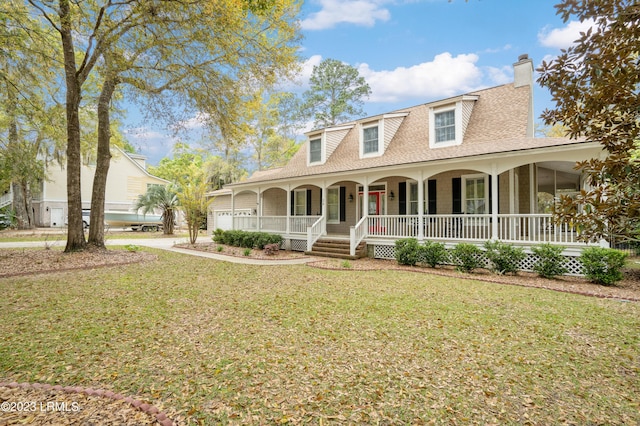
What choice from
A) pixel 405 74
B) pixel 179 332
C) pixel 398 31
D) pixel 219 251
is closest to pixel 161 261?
pixel 219 251

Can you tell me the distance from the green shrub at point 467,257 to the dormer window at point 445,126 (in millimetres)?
4634

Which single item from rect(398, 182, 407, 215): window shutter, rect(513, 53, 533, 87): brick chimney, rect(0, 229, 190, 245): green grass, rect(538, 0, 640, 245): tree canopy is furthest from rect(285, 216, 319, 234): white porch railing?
rect(538, 0, 640, 245): tree canopy

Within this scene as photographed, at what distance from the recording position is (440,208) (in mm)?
12883

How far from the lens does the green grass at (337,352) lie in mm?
2936

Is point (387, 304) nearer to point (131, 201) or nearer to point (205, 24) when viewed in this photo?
point (205, 24)

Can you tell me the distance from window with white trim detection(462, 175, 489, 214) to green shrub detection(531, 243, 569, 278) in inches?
117

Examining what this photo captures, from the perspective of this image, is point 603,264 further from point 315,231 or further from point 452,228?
point 315,231

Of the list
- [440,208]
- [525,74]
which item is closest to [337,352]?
[440,208]

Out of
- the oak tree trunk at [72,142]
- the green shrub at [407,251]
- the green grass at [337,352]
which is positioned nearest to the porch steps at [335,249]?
the green shrub at [407,251]

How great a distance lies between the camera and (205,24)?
9766mm

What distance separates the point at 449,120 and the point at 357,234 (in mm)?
5712

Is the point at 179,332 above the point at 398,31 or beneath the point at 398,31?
beneath

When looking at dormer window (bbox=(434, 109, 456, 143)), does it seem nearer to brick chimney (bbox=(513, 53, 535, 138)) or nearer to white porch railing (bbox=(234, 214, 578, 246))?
brick chimney (bbox=(513, 53, 535, 138))

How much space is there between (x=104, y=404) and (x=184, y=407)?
2.36 feet
